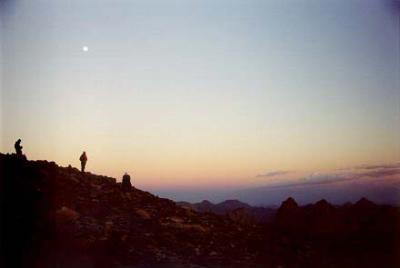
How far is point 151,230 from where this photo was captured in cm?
1291

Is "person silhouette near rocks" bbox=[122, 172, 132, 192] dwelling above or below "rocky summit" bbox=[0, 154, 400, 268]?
above

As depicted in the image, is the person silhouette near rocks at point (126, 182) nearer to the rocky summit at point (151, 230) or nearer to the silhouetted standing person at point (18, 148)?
the rocky summit at point (151, 230)

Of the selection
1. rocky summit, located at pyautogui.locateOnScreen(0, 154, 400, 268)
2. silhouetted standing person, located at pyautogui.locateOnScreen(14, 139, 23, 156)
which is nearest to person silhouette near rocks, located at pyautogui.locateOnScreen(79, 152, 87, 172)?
rocky summit, located at pyautogui.locateOnScreen(0, 154, 400, 268)

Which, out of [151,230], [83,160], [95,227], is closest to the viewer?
[95,227]

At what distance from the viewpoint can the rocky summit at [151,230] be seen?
10648 millimetres

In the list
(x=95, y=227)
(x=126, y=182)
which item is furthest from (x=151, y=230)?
(x=126, y=182)

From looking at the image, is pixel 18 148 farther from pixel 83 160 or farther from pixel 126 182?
pixel 126 182

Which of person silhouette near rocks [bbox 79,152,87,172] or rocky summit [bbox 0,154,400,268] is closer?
rocky summit [bbox 0,154,400,268]

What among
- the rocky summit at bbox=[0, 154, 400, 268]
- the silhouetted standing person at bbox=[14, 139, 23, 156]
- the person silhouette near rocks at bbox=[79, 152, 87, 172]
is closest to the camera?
the rocky summit at bbox=[0, 154, 400, 268]

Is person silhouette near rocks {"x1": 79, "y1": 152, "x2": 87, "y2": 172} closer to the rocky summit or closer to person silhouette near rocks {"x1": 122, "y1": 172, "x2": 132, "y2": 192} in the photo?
the rocky summit

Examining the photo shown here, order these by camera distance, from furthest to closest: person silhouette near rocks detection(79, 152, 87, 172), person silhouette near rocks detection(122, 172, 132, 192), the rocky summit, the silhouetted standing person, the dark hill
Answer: person silhouette near rocks detection(122, 172, 132, 192)
person silhouette near rocks detection(79, 152, 87, 172)
the silhouetted standing person
the rocky summit
the dark hill

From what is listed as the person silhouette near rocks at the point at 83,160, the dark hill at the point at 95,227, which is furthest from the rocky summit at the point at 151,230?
the person silhouette near rocks at the point at 83,160

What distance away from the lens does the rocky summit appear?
1065 centimetres

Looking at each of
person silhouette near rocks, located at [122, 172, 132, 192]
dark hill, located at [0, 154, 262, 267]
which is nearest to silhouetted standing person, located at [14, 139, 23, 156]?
dark hill, located at [0, 154, 262, 267]
